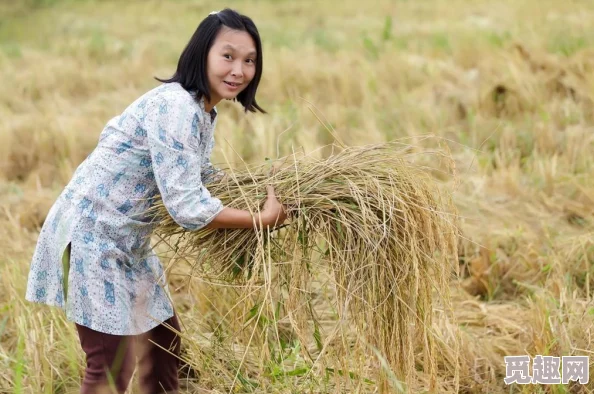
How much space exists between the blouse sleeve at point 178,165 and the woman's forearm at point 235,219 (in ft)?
0.05

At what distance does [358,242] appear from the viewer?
1716 millimetres

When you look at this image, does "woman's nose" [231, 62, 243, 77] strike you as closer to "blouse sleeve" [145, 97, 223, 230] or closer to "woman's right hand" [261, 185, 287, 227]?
"blouse sleeve" [145, 97, 223, 230]


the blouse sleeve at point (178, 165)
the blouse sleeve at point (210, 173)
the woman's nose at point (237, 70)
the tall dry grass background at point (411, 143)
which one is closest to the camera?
the blouse sleeve at point (178, 165)

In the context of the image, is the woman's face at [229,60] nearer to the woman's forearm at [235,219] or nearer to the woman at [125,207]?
the woman at [125,207]

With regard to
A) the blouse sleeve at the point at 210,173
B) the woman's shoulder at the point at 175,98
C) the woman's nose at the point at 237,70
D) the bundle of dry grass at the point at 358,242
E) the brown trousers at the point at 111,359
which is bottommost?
the brown trousers at the point at 111,359

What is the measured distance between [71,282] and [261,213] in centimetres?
47

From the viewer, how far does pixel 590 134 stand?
3.84 meters

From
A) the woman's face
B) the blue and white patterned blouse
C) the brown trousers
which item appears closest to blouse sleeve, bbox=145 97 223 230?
the blue and white patterned blouse

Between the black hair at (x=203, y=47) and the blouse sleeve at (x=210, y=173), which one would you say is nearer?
the black hair at (x=203, y=47)

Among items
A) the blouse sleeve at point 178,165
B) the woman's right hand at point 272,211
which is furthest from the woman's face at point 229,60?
the woman's right hand at point 272,211

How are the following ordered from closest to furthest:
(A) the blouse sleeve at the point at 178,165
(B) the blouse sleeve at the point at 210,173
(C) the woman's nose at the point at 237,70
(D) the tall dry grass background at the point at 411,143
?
(A) the blouse sleeve at the point at 178,165, (C) the woman's nose at the point at 237,70, (B) the blouse sleeve at the point at 210,173, (D) the tall dry grass background at the point at 411,143

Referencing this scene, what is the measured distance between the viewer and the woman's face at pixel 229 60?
5.75ft

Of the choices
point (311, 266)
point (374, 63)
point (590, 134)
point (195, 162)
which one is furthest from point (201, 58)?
point (374, 63)

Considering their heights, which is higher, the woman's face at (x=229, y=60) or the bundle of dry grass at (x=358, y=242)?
the woman's face at (x=229, y=60)
